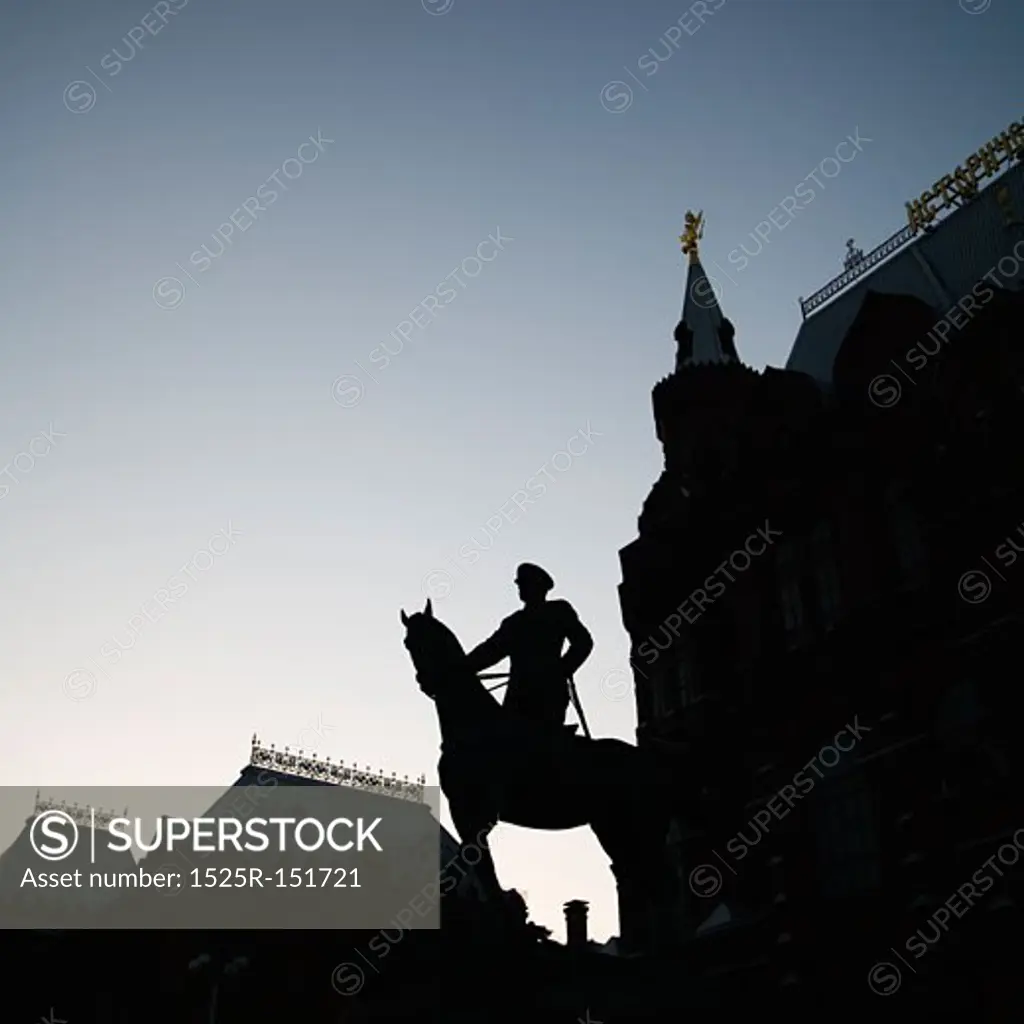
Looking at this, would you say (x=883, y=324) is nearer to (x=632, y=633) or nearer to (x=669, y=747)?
(x=632, y=633)

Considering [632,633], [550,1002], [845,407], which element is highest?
[845,407]

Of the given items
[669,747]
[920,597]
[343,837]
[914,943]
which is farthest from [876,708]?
[343,837]

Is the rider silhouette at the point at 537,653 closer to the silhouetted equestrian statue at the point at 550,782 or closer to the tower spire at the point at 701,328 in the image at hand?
the silhouetted equestrian statue at the point at 550,782

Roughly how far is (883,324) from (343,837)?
33892 millimetres

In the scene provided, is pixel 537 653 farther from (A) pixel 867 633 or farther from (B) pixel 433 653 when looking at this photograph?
(A) pixel 867 633

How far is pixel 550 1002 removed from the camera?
9.45 meters

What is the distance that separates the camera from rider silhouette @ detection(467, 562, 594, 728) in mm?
11781

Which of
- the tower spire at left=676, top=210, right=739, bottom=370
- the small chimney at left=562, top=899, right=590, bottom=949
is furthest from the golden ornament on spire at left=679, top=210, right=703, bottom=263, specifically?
the small chimney at left=562, top=899, right=590, bottom=949

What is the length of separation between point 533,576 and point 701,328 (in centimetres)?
2538

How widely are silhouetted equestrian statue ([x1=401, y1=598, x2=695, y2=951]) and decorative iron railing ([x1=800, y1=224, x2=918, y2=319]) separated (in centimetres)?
2544

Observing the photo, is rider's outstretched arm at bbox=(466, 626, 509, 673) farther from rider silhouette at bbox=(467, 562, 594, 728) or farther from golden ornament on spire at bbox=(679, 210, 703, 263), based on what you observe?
golden ornament on spire at bbox=(679, 210, 703, 263)

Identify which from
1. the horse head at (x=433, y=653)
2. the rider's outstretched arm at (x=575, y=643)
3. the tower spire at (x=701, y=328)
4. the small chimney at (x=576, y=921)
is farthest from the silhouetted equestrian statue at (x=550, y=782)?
the tower spire at (x=701, y=328)

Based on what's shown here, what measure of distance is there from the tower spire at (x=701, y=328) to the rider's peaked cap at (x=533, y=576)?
23.5 meters

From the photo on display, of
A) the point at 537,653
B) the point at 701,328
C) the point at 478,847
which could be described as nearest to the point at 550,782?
the point at 478,847
